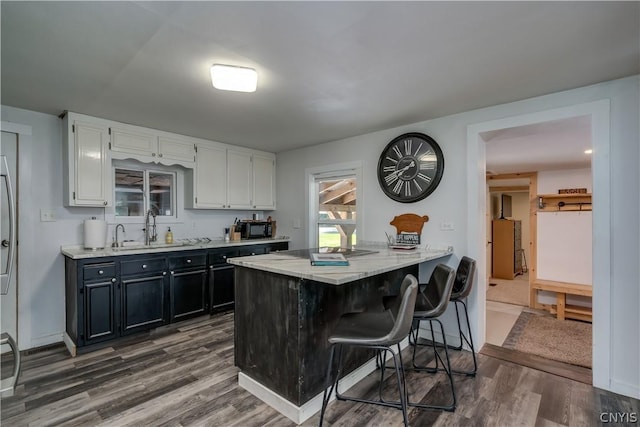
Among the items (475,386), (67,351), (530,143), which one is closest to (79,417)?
(67,351)

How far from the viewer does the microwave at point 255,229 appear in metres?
4.40

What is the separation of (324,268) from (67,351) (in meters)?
2.82

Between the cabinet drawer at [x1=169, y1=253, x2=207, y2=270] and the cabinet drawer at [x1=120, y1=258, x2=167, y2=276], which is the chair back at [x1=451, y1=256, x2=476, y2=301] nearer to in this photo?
the cabinet drawer at [x1=169, y1=253, x2=207, y2=270]

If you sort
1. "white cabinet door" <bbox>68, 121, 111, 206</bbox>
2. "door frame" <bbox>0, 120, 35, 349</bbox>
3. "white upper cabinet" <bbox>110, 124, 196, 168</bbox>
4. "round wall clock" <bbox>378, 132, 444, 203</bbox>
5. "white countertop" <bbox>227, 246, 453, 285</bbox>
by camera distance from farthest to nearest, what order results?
"white upper cabinet" <bbox>110, 124, 196, 168</bbox>, "round wall clock" <bbox>378, 132, 444, 203</bbox>, "white cabinet door" <bbox>68, 121, 111, 206</bbox>, "door frame" <bbox>0, 120, 35, 349</bbox>, "white countertop" <bbox>227, 246, 453, 285</bbox>

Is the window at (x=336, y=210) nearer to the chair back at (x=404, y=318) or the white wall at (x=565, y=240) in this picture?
the chair back at (x=404, y=318)

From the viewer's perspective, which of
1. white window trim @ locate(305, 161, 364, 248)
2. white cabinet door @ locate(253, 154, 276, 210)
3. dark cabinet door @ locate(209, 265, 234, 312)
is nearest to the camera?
Answer: dark cabinet door @ locate(209, 265, 234, 312)

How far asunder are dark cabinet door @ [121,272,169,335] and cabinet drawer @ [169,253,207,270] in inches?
5.9

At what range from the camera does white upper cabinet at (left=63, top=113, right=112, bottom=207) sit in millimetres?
→ 2979

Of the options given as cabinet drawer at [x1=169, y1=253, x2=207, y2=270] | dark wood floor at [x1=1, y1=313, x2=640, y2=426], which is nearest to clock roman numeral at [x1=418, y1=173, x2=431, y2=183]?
dark wood floor at [x1=1, y1=313, x2=640, y2=426]

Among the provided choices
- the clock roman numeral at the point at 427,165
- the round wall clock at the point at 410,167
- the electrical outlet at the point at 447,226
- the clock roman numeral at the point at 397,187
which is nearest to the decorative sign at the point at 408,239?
the electrical outlet at the point at 447,226

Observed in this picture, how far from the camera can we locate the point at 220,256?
150 inches

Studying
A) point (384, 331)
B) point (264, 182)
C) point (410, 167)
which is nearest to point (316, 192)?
point (264, 182)

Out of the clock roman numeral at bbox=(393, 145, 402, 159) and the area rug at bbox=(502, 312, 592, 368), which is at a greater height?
the clock roman numeral at bbox=(393, 145, 402, 159)

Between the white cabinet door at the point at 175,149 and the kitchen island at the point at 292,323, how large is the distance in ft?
7.05
